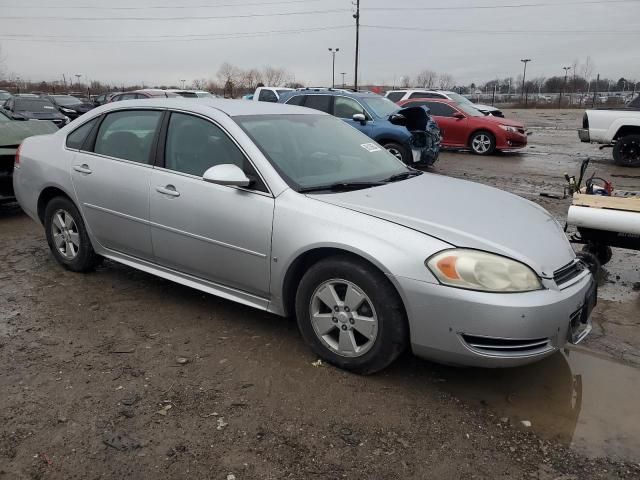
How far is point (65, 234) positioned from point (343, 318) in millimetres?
3008

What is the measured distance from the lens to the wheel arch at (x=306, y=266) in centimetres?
300

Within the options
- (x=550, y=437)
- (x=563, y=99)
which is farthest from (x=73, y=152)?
(x=563, y=99)

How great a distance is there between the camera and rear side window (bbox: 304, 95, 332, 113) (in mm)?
12031

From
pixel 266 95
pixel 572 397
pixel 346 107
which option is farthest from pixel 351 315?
pixel 266 95

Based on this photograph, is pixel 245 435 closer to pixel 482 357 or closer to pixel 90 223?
pixel 482 357

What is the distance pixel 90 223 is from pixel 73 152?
0.67 metres

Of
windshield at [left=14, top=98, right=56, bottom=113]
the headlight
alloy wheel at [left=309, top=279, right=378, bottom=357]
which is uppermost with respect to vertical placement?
windshield at [left=14, top=98, right=56, bottom=113]

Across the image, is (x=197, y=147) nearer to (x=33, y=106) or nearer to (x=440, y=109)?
(x=440, y=109)

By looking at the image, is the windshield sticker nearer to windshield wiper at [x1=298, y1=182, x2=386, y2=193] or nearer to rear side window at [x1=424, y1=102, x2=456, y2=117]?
windshield wiper at [x1=298, y1=182, x2=386, y2=193]

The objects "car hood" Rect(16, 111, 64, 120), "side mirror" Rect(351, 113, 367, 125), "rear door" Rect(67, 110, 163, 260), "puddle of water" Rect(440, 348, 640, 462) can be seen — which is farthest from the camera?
"car hood" Rect(16, 111, 64, 120)

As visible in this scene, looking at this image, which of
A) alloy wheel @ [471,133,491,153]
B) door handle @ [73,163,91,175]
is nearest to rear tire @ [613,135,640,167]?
alloy wheel @ [471,133,491,153]

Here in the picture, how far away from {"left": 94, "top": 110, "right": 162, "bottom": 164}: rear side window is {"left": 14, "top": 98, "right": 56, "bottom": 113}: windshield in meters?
14.5

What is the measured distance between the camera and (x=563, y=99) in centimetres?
5603

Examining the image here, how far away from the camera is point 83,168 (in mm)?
4535
